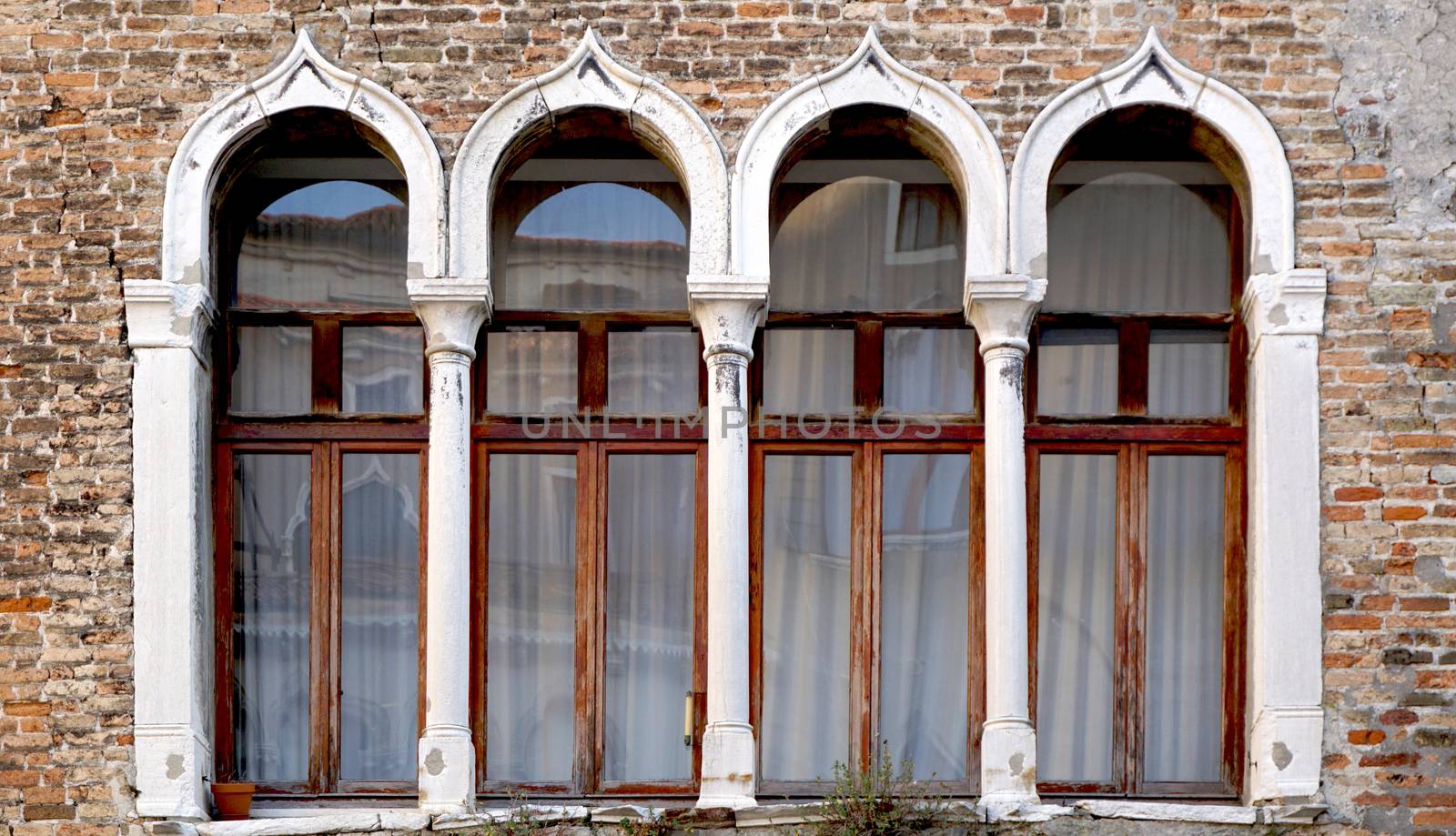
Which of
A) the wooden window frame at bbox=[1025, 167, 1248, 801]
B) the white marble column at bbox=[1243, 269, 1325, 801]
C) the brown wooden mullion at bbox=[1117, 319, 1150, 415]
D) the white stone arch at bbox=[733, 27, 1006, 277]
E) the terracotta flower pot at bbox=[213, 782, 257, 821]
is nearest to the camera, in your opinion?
the white marble column at bbox=[1243, 269, 1325, 801]

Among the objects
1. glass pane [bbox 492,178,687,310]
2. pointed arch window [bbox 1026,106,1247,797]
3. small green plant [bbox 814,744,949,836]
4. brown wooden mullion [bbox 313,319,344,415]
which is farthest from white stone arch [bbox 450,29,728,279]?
small green plant [bbox 814,744,949,836]

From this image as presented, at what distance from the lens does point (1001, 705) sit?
8.96 m

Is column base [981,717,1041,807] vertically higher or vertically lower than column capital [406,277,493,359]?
lower

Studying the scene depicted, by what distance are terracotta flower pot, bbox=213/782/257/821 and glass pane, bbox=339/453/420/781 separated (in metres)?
0.45

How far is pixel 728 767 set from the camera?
8914 millimetres

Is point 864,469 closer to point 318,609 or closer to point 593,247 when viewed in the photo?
point 593,247

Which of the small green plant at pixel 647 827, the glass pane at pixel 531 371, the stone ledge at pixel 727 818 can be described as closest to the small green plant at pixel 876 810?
the stone ledge at pixel 727 818

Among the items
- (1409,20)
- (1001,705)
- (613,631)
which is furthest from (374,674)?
(1409,20)

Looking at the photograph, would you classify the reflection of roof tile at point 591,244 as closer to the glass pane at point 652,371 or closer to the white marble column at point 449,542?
the glass pane at point 652,371

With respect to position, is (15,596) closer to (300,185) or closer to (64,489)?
(64,489)

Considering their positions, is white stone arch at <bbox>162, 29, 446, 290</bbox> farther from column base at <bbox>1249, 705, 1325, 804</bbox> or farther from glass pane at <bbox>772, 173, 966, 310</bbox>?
column base at <bbox>1249, 705, 1325, 804</bbox>

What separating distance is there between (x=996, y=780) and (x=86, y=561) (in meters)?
3.74

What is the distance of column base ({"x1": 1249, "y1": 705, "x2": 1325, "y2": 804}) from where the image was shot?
347 inches

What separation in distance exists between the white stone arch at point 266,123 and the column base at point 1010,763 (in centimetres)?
296
